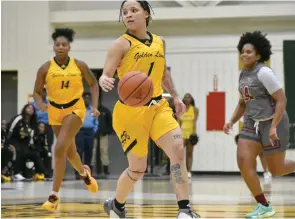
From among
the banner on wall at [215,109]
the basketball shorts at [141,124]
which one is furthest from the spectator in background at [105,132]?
the basketball shorts at [141,124]

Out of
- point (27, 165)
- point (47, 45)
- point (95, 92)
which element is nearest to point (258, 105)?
point (95, 92)

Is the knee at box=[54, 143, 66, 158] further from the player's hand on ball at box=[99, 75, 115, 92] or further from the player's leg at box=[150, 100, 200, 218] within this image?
the player's hand on ball at box=[99, 75, 115, 92]

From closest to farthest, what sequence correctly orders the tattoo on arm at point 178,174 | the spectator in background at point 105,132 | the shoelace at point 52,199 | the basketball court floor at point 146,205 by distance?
1. the tattoo on arm at point 178,174
2. the basketball court floor at point 146,205
3. the shoelace at point 52,199
4. the spectator in background at point 105,132

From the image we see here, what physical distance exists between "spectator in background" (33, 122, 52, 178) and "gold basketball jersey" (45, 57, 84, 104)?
23.7 feet

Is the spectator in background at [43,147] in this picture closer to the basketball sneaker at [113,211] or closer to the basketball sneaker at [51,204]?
the basketball sneaker at [51,204]

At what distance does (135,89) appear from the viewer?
5176 millimetres

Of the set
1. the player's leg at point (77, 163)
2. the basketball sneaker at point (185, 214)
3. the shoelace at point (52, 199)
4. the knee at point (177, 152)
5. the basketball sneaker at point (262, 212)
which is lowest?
the basketball sneaker at point (262, 212)

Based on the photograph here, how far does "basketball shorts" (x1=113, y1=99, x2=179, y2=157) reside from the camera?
544 cm

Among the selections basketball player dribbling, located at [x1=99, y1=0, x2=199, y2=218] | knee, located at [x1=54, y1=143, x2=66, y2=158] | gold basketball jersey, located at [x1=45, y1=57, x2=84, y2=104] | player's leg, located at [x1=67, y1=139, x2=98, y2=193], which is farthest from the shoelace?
basketball player dribbling, located at [x1=99, y1=0, x2=199, y2=218]

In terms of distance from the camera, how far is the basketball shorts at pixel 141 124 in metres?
5.44

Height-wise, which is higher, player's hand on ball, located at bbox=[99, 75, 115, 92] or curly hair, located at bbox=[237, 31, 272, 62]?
curly hair, located at bbox=[237, 31, 272, 62]

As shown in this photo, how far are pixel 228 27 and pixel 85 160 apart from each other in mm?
5393

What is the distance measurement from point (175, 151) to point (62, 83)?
301 centimetres

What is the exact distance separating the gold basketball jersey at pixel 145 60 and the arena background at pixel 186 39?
1196 cm
